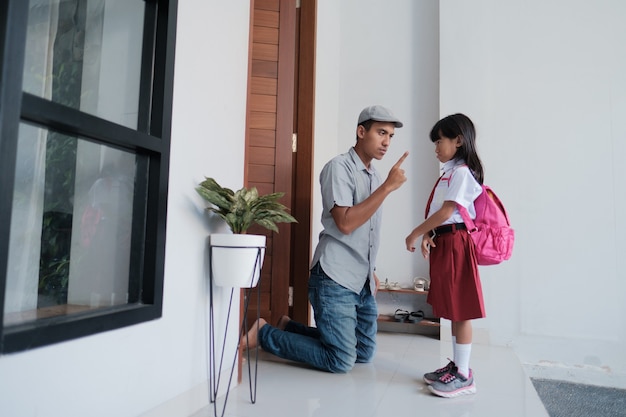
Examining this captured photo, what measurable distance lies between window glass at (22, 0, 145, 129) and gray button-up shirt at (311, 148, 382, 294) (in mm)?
1090

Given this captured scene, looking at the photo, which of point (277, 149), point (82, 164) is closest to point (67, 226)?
point (82, 164)

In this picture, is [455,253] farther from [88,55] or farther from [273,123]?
[88,55]

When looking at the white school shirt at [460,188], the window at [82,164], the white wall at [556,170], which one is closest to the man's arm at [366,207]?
the white school shirt at [460,188]

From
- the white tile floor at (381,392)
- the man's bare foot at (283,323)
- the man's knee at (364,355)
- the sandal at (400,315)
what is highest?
the man's bare foot at (283,323)

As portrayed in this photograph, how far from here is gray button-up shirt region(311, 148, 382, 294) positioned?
78.4 inches

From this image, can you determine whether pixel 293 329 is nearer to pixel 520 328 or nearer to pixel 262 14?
pixel 520 328

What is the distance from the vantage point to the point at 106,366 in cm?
106

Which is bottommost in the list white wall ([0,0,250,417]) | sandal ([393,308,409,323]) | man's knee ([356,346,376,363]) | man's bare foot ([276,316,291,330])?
man's knee ([356,346,376,363])

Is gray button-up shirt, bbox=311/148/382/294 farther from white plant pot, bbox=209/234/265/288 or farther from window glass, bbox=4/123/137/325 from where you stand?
window glass, bbox=4/123/137/325

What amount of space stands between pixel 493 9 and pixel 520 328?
1.99m

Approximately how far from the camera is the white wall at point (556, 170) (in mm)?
2455

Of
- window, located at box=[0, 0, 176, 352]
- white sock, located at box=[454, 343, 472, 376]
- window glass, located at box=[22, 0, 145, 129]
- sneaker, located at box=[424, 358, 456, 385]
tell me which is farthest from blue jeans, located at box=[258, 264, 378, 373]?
window glass, located at box=[22, 0, 145, 129]

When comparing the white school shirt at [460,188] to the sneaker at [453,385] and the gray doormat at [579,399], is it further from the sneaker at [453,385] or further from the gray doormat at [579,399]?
the gray doormat at [579,399]

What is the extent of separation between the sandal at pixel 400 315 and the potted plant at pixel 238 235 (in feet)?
5.51
